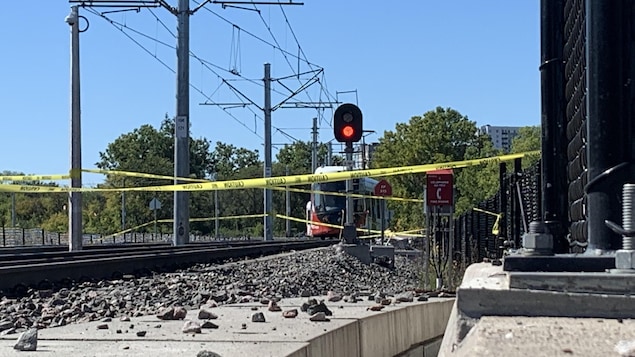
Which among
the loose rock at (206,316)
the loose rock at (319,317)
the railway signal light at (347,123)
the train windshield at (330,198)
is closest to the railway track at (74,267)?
the railway signal light at (347,123)

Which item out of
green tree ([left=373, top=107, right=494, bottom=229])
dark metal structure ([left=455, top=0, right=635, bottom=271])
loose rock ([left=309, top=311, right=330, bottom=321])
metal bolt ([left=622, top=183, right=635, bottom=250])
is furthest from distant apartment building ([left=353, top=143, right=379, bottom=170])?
metal bolt ([left=622, top=183, right=635, bottom=250])

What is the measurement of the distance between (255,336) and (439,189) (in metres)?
11.6

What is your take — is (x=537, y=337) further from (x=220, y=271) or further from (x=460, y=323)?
(x=220, y=271)

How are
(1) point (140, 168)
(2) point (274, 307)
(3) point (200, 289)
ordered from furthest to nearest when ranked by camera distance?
1. (1) point (140, 168)
2. (3) point (200, 289)
3. (2) point (274, 307)

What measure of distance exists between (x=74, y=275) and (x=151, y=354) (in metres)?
10.3

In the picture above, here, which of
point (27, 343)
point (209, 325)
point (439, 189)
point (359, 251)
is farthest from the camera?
point (359, 251)

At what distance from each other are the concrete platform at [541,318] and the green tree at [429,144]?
61065 millimetres

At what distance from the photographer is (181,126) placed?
26.7m

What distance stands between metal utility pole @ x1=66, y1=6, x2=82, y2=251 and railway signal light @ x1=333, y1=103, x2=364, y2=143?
10722 mm

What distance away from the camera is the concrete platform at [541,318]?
→ 2.64 meters

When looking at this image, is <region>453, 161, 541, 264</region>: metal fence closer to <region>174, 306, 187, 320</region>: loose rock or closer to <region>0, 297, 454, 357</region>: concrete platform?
<region>0, 297, 454, 357</region>: concrete platform

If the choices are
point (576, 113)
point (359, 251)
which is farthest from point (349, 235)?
point (576, 113)

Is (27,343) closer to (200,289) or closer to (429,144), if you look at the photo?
(200,289)

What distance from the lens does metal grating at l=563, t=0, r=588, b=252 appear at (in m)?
4.12
